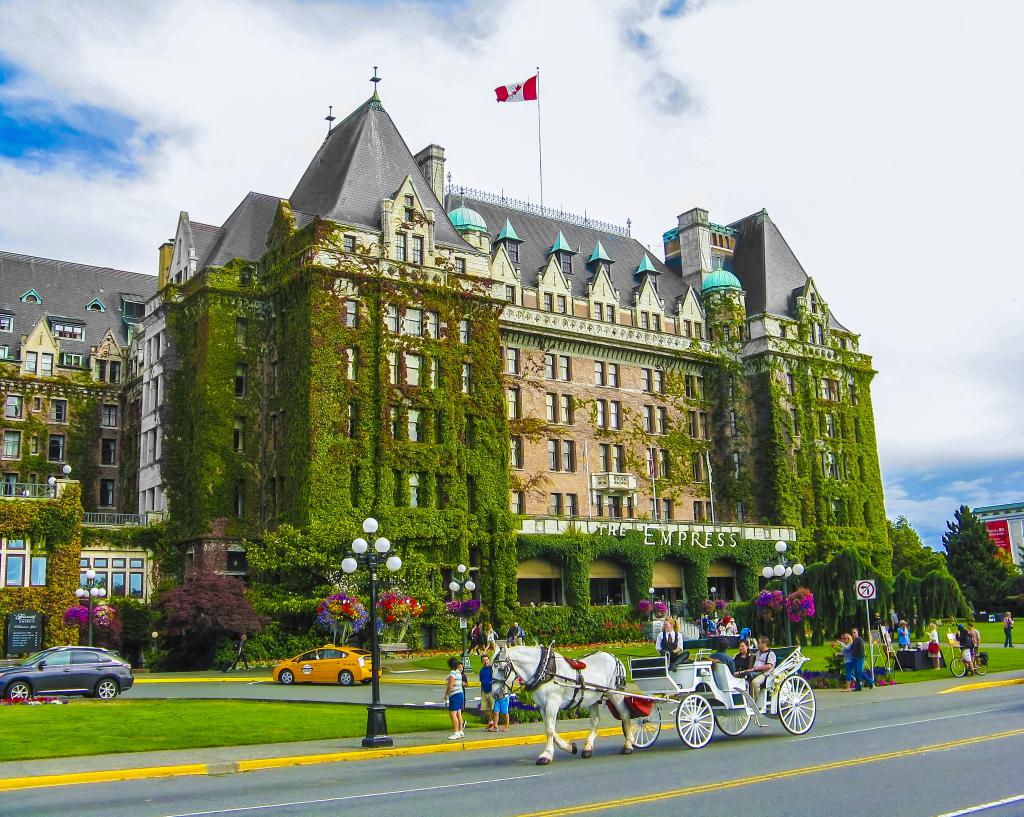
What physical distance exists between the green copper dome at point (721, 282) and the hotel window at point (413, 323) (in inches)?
1079

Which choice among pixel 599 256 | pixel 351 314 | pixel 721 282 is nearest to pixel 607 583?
pixel 599 256

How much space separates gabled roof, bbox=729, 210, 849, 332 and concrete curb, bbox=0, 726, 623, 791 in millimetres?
59481

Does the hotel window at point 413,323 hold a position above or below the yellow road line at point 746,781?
above

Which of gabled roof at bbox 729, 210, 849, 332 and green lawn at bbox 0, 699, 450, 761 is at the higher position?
gabled roof at bbox 729, 210, 849, 332

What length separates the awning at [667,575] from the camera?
65.0 meters

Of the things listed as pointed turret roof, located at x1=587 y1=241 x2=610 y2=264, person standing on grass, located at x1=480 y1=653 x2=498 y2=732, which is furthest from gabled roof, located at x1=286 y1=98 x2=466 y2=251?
person standing on grass, located at x1=480 y1=653 x2=498 y2=732

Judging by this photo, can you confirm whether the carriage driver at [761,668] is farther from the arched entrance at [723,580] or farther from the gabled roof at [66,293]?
the gabled roof at [66,293]

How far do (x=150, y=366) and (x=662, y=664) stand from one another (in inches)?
1945

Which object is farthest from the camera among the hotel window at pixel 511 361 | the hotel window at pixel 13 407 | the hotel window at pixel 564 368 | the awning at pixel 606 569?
the hotel window at pixel 564 368

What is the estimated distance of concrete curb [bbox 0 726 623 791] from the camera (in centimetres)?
1672

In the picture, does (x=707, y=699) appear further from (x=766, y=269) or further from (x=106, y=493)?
(x=766, y=269)

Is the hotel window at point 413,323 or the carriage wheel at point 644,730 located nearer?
the carriage wheel at point 644,730

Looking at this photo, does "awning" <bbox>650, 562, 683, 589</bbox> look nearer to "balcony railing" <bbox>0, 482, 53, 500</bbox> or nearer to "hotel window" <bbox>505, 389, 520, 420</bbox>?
"hotel window" <bbox>505, 389, 520, 420</bbox>

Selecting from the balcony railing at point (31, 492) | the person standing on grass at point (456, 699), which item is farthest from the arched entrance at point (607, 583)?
the person standing on grass at point (456, 699)
